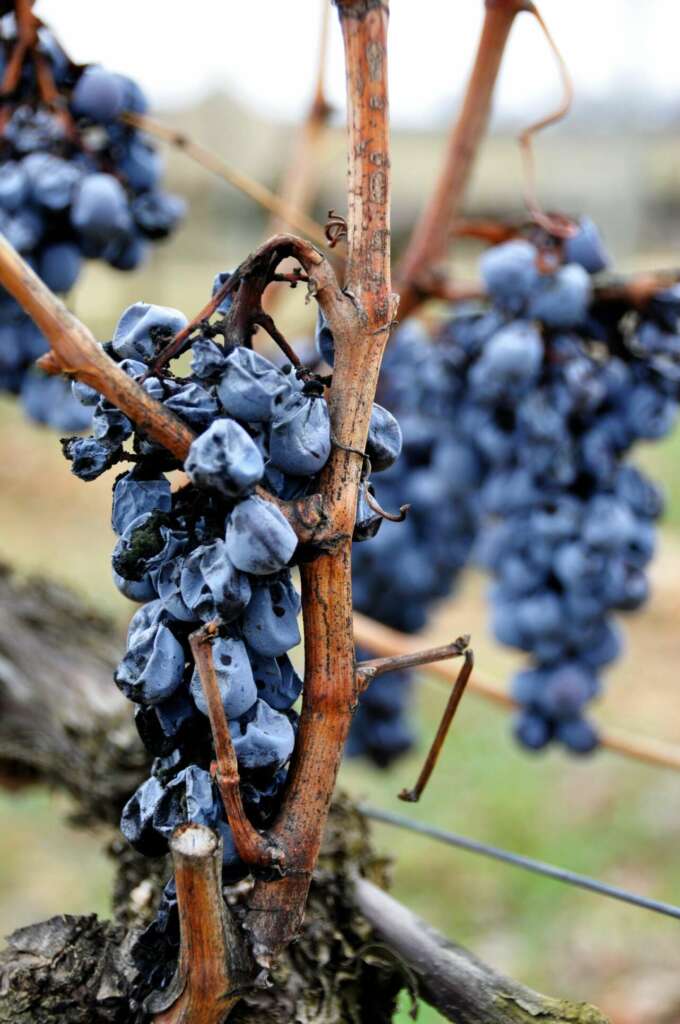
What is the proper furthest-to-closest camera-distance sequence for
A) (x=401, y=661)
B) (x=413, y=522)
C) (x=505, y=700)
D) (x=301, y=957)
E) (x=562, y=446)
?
(x=413, y=522) < (x=505, y=700) < (x=562, y=446) < (x=301, y=957) < (x=401, y=661)

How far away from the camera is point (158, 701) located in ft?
2.25

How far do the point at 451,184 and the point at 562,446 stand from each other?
1.17 feet

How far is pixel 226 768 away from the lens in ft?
2.12

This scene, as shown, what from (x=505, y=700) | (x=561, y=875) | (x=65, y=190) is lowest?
(x=561, y=875)

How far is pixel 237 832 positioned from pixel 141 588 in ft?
0.51

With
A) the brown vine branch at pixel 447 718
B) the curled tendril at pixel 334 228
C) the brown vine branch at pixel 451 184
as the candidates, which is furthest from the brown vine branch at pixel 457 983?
the brown vine branch at pixel 451 184

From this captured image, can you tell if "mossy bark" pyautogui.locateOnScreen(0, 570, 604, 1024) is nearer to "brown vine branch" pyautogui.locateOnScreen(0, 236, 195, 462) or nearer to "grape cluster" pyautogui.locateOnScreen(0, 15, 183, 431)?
"brown vine branch" pyautogui.locateOnScreen(0, 236, 195, 462)

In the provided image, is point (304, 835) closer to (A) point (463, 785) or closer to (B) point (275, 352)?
(B) point (275, 352)

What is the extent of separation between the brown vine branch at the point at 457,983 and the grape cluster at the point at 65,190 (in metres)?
0.59

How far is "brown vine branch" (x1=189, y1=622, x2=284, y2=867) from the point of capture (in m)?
0.63

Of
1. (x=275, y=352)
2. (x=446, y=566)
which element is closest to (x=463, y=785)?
(x=446, y=566)

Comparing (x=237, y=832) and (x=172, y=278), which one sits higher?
(x=172, y=278)

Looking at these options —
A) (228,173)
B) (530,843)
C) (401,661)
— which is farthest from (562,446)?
(530,843)

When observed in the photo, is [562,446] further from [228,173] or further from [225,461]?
[225,461]
